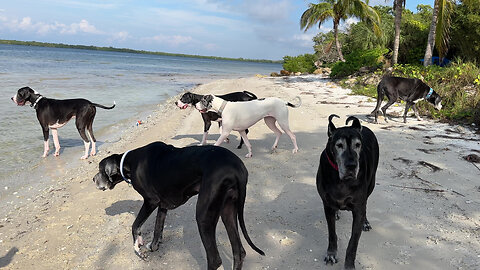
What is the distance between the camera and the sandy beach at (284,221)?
3.83 meters

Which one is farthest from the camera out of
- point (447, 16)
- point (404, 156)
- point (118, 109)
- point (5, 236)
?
point (447, 16)

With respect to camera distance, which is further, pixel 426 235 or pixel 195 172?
pixel 426 235

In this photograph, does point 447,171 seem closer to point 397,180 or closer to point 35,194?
point 397,180

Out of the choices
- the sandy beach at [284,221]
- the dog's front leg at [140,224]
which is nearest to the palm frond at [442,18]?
the sandy beach at [284,221]

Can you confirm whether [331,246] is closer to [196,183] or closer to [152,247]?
[196,183]

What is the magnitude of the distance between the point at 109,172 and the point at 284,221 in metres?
2.55

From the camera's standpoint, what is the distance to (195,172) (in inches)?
131

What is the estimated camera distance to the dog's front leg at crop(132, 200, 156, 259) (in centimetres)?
380

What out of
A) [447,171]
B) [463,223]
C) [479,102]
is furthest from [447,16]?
[463,223]

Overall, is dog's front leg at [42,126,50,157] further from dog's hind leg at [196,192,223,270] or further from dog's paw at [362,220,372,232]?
dog's paw at [362,220,372,232]

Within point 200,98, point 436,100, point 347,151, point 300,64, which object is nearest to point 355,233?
point 347,151

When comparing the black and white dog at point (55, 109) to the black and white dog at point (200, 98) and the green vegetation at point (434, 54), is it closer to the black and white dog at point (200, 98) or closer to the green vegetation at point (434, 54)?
the black and white dog at point (200, 98)

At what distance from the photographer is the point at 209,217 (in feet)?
10.3

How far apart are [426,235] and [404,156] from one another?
3.30 m
